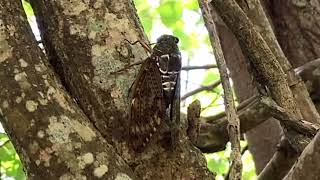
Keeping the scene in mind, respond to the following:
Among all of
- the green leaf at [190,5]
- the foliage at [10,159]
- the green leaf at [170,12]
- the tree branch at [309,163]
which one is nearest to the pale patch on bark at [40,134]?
the tree branch at [309,163]

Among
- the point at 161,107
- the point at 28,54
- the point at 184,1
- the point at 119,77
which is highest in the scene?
the point at 184,1

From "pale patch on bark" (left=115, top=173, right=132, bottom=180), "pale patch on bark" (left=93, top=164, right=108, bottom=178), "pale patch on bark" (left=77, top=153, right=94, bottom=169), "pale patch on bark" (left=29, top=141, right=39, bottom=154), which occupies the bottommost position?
"pale patch on bark" (left=115, top=173, right=132, bottom=180)

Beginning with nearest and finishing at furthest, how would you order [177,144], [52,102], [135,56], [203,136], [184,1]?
1. [52,102]
2. [177,144]
3. [135,56]
4. [203,136]
5. [184,1]

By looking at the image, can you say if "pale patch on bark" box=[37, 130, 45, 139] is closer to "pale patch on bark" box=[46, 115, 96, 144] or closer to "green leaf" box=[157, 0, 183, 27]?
"pale patch on bark" box=[46, 115, 96, 144]

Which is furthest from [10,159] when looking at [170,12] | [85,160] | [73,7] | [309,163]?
[309,163]

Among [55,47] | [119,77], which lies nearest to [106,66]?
A: [119,77]

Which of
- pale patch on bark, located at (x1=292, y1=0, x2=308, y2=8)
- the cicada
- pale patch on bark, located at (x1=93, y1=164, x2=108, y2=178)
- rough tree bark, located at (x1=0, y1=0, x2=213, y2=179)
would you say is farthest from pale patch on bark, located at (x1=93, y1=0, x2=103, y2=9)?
pale patch on bark, located at (x1=292, y1=0, x2=308, y2=8)

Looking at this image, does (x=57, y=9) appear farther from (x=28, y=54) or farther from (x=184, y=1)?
(x=184, y=1)
